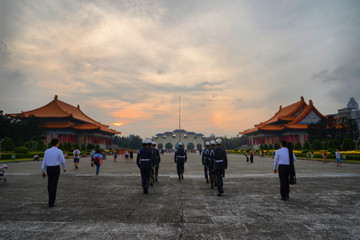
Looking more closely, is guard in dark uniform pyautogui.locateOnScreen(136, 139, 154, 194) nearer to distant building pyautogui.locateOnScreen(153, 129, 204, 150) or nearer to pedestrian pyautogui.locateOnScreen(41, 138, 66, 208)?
pedestrian pyautogui.locateOnScreen(41, 138, 66, 208)

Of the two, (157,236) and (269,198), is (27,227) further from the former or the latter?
(269,198)

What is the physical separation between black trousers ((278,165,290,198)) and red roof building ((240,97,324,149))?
48.7 meters

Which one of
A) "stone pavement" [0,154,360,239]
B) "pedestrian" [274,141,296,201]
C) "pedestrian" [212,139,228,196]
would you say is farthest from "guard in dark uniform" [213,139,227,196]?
"pedestrian" [274,141,296,201]

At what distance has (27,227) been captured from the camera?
140 inches

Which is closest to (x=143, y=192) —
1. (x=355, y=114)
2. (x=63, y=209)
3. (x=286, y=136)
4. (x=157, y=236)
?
(x=63, y=209)

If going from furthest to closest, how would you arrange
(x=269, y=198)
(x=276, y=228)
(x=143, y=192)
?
(x=143, y=192)
(x=269, y=198)
(x=276, y=228)

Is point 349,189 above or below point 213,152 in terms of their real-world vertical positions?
below

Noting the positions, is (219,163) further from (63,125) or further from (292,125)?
(63,125)

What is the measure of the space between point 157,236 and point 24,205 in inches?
142

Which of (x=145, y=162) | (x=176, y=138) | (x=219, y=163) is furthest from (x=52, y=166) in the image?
(x=176, y=138)

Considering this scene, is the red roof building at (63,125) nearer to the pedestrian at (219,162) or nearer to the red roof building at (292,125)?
the red roof building at (292,125)

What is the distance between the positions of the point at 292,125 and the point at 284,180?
4974 cm

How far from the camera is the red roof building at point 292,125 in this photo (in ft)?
165

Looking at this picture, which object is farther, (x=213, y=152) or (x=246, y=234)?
(x=213, y=152)
